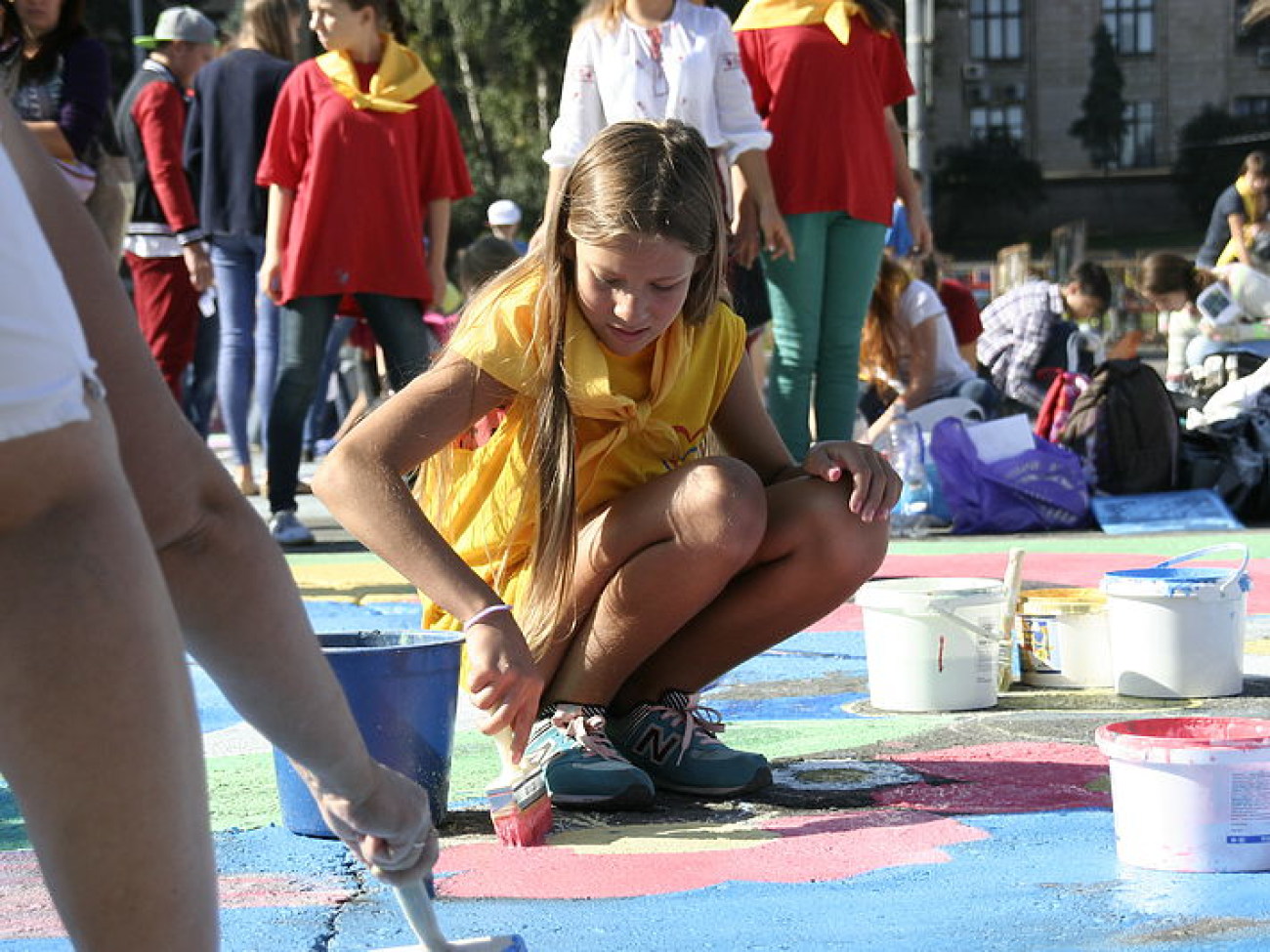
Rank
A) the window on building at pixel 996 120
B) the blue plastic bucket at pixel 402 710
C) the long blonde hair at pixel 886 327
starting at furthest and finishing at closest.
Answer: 1. the window on building at pixel 996 120
2. the long blonde hair at pixel 886 327
3. the blue plastic bucket at pixel 402 710

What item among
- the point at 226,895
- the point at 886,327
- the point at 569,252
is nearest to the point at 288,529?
the point at 886,327

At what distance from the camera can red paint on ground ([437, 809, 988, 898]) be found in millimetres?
2373

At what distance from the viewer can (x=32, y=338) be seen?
1.21 meters

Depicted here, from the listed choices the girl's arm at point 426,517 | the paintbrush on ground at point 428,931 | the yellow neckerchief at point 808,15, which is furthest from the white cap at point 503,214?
the paintbrush on ground at point 428,931

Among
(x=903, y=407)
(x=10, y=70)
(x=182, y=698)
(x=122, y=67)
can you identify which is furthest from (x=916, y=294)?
(x=122, y=67)

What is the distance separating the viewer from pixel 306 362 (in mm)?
5938

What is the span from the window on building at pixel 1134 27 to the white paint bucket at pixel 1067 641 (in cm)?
6178

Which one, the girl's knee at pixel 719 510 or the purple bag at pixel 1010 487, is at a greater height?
the girl's knee at pixel 719 510

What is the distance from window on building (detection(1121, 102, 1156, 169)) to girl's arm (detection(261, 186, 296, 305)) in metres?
58.4

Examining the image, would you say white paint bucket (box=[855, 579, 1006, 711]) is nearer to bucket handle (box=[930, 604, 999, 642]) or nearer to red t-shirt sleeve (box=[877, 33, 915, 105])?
bucket handle (box=[930, 604, 999, 642])

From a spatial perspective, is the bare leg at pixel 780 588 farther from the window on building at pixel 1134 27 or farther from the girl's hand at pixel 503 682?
the window on building at pixel 1134 27

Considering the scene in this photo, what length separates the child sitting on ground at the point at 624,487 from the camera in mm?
2787

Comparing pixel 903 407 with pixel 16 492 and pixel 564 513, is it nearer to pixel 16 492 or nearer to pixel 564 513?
pixel 564 513

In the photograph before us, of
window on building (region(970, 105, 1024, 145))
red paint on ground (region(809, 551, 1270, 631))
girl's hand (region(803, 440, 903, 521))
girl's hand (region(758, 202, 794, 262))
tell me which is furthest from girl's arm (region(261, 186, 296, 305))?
window on building (region(970, 105, 1024, 145))
